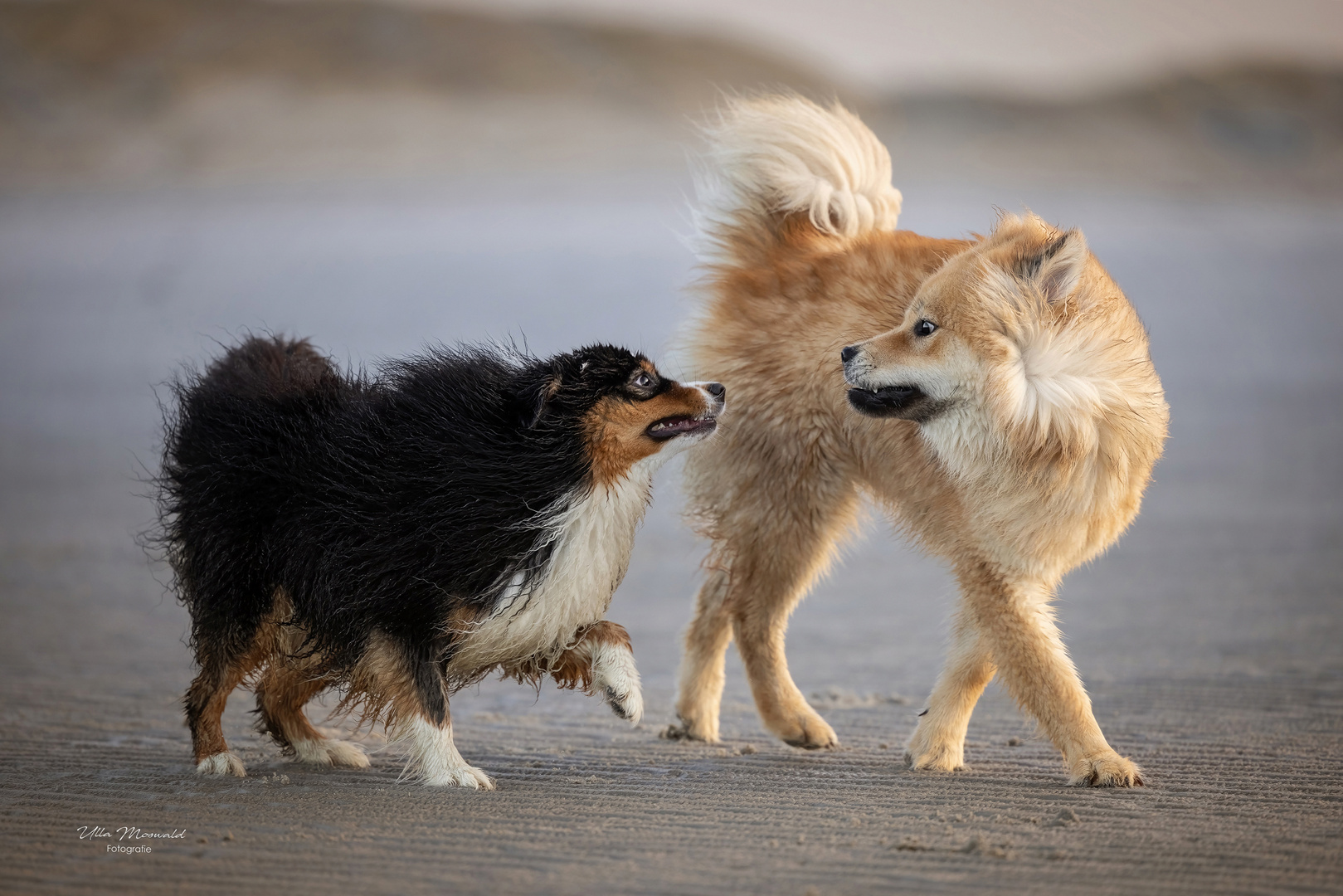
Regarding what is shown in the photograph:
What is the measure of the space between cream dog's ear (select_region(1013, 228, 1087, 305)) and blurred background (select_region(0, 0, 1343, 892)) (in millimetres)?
1209

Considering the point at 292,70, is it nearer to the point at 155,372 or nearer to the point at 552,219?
the point at 552,219

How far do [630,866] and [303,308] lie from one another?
15.3 meters

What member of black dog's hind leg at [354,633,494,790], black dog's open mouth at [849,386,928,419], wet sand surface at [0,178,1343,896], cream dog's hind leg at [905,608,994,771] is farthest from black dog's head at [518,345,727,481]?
cream dog's hind leg at [905,608,994,771]

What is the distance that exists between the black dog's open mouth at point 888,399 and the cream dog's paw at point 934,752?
3.94 feet

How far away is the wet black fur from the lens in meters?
3.79

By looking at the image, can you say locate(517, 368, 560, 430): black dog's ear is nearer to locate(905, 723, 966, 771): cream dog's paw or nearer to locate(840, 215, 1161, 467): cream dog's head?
locate(840, 215, 1161, 467): cream dog's head

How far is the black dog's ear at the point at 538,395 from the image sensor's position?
3.79 m

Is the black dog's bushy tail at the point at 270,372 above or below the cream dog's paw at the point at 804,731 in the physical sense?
above

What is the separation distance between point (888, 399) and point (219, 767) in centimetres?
268

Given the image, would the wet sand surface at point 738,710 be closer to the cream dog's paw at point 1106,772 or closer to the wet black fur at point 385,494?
the cream dog's paw at point 1106,772

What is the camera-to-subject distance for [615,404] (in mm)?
3869

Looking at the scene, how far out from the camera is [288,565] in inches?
155


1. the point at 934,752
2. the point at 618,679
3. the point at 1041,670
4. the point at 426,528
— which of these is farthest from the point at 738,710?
the point at 426,528
